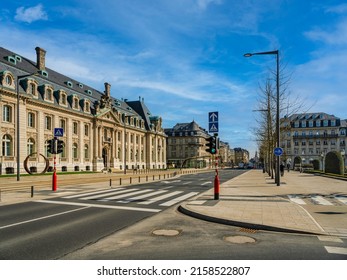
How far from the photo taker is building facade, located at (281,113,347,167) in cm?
10256

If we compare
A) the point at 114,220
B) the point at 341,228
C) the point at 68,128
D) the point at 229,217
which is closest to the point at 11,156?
the point at 68,128

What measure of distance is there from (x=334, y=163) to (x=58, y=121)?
42781 mm

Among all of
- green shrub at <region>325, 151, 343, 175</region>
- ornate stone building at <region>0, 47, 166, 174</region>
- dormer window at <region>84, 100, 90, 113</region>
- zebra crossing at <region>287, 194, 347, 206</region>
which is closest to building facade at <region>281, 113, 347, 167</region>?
ornate stone building at <region>0, 47, 166, 174</region>

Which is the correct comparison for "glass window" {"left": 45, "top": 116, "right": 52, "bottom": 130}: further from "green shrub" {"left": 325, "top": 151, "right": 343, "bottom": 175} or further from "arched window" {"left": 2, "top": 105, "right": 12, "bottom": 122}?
"green shrub" {"left": 325, "top": 151, "right": 343, "bottom": 175}

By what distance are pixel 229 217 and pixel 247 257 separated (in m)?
3.87

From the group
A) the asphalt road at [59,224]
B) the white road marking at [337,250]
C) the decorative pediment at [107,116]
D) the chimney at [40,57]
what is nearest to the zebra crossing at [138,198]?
the asphalt road at [59,224]

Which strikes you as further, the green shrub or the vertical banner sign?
the green shrub

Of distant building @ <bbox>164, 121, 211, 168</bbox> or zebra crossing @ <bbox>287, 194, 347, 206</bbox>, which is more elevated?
distant building @ <bbox>164, 121, 211, 168</bbox>

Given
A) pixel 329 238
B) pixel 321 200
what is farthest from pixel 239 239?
pixel 321 200

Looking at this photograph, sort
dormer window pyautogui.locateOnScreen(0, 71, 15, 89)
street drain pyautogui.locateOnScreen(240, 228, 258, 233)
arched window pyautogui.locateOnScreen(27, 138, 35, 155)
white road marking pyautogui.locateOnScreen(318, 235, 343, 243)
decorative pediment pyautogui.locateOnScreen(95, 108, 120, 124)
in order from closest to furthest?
white road marking pyautogui.locateOnScreen(318, 235, 343, 243)
street drain pyautogui.locateOnScreen(240, 228, 258, 233)
dormer window pyautogui.locateOnScreen(0, 71, 15, 89)
arched window pyautogui.locateOnScreen(27, 138, 35, 155)
decorative pediment pyautogui.locateOnScreen(95, 108, 120, 124)

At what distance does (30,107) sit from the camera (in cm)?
4406

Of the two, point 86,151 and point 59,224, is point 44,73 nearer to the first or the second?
point 86,151

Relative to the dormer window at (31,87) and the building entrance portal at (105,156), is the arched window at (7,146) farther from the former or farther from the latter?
the building entrance portal at (105,156)
